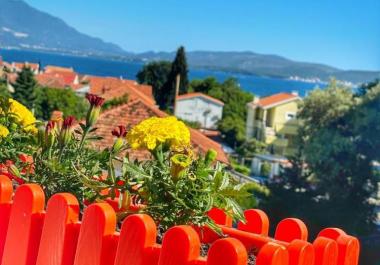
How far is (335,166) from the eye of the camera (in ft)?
79.8

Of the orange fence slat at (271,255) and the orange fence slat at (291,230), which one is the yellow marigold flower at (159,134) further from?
the orange fence slat at (271,255)

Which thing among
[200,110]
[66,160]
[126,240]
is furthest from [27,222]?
[200,110]

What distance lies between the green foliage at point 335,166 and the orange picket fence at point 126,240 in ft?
73.8

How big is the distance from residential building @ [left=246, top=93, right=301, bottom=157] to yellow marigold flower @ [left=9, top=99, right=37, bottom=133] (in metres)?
38.8

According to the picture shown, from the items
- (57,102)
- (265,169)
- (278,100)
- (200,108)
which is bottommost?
(265,169)

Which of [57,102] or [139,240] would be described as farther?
[57,102]

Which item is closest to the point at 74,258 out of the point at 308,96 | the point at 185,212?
the point at 185,212

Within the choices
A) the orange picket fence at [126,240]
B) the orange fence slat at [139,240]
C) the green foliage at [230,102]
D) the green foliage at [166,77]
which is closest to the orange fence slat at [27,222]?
the orange picket fence at [126,240]

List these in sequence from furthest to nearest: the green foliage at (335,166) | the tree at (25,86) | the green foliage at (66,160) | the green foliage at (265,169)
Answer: the green foliage at (265,169) → the tree at (25,86) → the green foliage at (335,166) → the green foliage at (66,160)

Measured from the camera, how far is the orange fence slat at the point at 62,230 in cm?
172

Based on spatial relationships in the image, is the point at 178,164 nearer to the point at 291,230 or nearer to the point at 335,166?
the point at 291,230

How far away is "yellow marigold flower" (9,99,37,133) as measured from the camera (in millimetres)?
2465

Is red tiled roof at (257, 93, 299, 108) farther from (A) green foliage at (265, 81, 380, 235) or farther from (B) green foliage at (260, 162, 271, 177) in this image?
(A) green foliage at (265, 81, 380, 235)

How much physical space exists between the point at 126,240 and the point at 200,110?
51.4 metres
